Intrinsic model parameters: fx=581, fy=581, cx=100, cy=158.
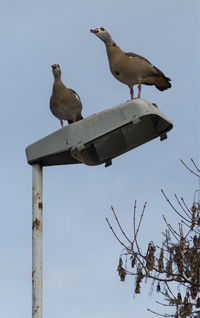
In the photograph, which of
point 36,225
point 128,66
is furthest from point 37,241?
point 128,66

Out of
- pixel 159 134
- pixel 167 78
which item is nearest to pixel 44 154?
pixel 159 134

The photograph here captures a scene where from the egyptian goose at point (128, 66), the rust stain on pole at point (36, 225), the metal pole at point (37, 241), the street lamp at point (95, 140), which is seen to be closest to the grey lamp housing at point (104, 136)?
the street lamp at point (95, 140)

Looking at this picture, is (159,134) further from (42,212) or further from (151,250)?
(151,250)

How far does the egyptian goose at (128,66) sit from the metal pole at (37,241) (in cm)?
250

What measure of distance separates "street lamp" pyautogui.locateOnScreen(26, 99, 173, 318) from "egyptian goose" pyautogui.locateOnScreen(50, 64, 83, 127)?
2.78m

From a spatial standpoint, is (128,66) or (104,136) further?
(128,66)

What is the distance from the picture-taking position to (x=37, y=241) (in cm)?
381

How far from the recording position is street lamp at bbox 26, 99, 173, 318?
3.87 m

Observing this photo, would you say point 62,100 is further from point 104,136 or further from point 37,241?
point 37,241

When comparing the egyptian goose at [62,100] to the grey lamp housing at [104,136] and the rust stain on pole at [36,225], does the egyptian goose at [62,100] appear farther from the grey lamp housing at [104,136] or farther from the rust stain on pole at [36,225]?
the rust stain on pole at [36,225]

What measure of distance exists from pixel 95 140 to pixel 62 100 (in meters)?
3.01

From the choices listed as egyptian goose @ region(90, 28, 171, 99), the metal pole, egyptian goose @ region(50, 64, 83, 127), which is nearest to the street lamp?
the metal pole

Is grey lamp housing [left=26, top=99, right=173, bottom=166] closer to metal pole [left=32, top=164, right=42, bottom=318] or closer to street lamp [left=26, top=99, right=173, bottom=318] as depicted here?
street lamp [left=26, top=99, right=173, bottom=318]

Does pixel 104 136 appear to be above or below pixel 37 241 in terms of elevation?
above
